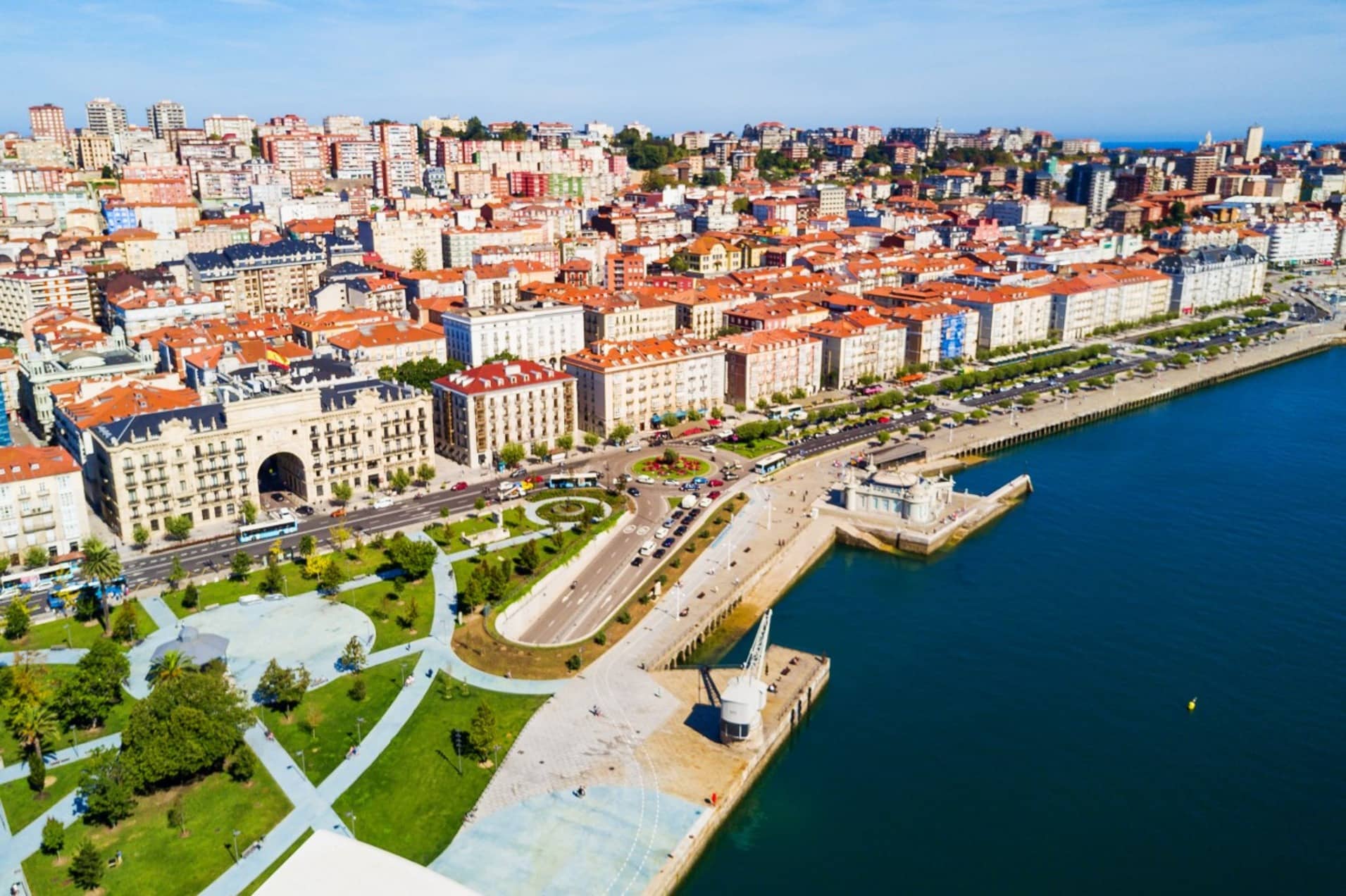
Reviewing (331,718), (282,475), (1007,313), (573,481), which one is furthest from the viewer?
(1007,313)

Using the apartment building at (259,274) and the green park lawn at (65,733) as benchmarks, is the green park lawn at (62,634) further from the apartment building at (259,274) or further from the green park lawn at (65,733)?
the apartment building at (259,274)

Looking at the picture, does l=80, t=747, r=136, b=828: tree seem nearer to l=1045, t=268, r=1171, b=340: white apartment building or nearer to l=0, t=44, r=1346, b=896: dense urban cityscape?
l=0, t=44, r=1346, b=896: dense urban cityscape

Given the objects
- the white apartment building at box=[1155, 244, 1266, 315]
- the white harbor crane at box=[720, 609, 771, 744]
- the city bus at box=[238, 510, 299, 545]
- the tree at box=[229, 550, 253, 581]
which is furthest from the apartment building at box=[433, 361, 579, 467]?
the white apartment building at box=[1155, 244, 1266, 315]

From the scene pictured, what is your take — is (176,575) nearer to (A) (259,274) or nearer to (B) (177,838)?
(B) (177,838)

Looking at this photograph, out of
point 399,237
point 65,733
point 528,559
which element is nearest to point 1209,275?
point 399,237

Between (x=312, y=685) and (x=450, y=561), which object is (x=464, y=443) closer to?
(x=450, y=561)

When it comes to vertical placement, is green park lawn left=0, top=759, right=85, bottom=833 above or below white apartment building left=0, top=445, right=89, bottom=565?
below

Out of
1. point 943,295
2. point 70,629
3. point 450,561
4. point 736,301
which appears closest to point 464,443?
point 450,561
